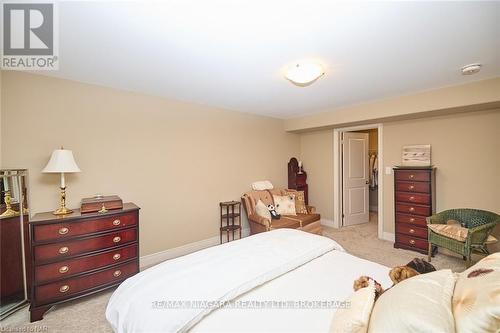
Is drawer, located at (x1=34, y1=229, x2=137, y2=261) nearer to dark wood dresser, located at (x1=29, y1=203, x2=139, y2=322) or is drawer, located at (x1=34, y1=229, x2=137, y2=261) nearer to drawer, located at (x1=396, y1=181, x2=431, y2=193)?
dark wood dresser, located at (x1=29, y1=203, x2=139, y2=322)

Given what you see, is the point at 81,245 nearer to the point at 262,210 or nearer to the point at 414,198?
the point at 262,210

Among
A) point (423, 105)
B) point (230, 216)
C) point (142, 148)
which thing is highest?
point (423, 105)

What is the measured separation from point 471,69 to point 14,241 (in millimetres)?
4865

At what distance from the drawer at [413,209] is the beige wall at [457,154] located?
437mm

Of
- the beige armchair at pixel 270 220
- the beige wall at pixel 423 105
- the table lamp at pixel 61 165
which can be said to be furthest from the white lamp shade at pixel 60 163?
the beige wall at pixel 423 105

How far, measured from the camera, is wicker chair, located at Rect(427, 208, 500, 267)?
2.56 m

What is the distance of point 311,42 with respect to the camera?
179 centimetres

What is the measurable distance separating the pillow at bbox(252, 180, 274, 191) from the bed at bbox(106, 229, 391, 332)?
250 centimetres

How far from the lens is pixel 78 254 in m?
2.16

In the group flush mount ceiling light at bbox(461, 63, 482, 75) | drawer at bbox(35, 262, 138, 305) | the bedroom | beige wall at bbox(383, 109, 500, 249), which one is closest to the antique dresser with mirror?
the bedroom

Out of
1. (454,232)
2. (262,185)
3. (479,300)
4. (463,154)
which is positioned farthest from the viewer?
(262,185)

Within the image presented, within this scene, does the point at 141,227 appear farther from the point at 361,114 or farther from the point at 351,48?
the point at 361,114

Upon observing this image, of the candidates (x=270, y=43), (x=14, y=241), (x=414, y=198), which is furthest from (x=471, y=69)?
(x=14, y=241)

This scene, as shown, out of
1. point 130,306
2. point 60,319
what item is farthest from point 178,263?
point 60,319
